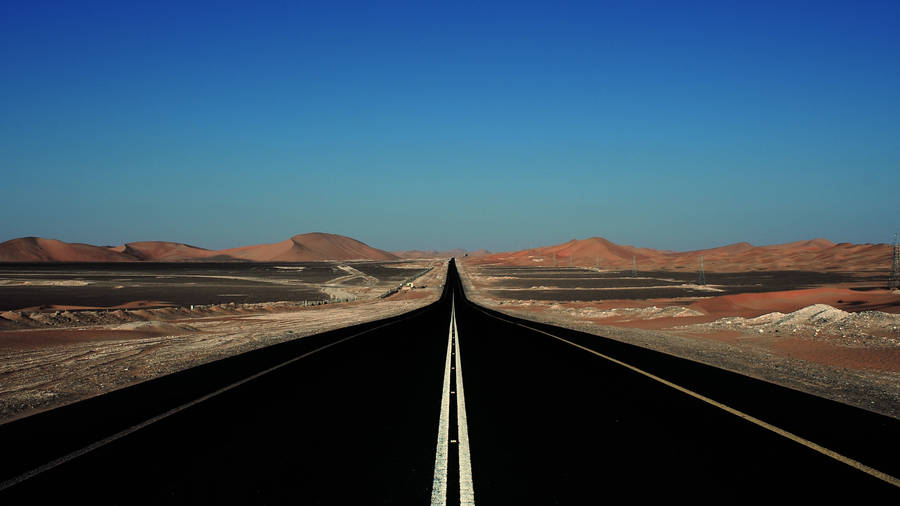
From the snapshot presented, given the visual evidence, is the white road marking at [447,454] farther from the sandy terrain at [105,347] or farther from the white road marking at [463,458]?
the sandy terrain at [105,347]

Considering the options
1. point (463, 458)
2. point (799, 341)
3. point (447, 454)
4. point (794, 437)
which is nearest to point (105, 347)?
point (447, 454)

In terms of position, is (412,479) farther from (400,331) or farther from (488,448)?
(400,331)

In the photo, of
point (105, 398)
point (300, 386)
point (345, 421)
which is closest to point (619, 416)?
point (345, 421)

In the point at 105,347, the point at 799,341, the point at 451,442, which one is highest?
the point at 451,442

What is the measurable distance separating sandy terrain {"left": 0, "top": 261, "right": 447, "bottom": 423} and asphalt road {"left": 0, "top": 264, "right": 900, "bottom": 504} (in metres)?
1.65

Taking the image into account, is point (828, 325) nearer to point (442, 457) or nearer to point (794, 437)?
point (794, 437)

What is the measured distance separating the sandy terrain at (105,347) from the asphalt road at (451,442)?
1647 mm

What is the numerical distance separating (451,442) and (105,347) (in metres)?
16.0

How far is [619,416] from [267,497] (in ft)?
16.5

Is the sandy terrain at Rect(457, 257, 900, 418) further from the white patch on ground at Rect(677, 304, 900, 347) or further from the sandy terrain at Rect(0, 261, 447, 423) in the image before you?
the sandy terrain at Rect(0, 261, 447, 423)

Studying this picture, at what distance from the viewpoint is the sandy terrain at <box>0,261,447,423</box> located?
1189cm

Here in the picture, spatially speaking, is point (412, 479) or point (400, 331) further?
point (400, 331)

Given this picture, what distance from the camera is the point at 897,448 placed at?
669 centimetres

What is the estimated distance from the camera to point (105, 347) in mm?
18922
